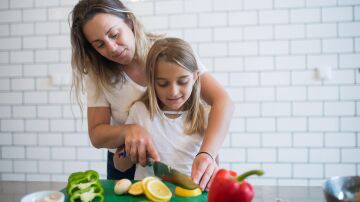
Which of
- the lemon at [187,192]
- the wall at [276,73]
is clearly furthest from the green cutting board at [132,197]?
the wall at [276,73]

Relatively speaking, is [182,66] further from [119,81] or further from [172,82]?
[119,81]

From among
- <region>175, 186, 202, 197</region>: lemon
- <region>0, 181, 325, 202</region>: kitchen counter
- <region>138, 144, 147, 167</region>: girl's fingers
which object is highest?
<region>138, 144, 147, 167</region>: girl's fingers

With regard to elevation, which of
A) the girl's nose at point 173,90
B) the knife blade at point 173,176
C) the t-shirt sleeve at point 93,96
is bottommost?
the knife blade at point 173,176

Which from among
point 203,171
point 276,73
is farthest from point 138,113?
point 276,73

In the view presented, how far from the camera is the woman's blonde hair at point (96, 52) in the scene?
3.29ft

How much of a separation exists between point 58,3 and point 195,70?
1271 mm

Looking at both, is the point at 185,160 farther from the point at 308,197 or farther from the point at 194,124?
the point at 308,197

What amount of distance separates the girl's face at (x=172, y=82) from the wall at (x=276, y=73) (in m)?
0.84

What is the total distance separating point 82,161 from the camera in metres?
1.95

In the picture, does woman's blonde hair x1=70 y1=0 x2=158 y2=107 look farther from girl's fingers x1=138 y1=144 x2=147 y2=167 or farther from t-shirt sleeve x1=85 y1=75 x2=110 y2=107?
girl's fingers x1=138 y1=144 x2=147 y2=167

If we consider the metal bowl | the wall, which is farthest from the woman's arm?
the wall

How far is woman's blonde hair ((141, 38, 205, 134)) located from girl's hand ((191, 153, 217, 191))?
0.72ft

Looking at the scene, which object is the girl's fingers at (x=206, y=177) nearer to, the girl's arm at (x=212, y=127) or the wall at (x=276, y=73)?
the girl's arm at (x=212, y=127)

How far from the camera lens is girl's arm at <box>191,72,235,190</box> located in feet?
2.85
